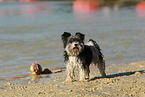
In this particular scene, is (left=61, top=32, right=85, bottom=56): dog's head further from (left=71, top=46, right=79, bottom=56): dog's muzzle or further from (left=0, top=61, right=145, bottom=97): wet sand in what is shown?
(left=0, top=61, right=145, bottom=97): wet sand

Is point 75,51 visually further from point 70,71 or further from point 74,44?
point 70,71

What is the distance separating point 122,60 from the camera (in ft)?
35.9

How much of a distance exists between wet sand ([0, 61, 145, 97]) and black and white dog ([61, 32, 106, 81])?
327 mm

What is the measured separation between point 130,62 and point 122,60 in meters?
0.47

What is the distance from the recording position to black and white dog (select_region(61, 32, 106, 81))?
687 cm

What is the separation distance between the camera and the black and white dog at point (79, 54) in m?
6.87

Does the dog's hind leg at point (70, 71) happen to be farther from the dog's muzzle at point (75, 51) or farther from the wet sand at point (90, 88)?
the dog's muzzle at point (75, 51)

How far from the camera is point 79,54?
7105mm

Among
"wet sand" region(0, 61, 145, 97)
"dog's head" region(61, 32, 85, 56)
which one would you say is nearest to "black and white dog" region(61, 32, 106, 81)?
"dog's head" region(61, 32, 85, 56)

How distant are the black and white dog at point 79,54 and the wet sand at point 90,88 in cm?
33

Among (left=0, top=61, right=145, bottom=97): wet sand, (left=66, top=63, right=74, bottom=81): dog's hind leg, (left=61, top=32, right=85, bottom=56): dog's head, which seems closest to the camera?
(left=0, top=61, right=145, bottom=97): wet sand

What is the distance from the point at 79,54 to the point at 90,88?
2.97 feet

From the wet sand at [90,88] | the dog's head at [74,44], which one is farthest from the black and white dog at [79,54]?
the wet sand at [90,88]

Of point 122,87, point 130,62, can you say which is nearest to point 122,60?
point 130,62
